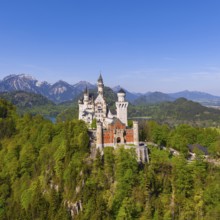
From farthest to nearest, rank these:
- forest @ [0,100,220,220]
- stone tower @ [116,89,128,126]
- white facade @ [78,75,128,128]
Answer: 1. white facade @ [78,75,128,128]
2. stone tower @ [116,89,128,126]
3. forest @ [0,100,220,220]

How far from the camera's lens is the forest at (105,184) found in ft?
164

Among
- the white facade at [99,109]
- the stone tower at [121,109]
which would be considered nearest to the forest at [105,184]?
the stone tower at [121,109]

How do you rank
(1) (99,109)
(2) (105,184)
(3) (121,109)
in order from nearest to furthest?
(2) (105,184) < (3) (121,109) < (1) (99,109)

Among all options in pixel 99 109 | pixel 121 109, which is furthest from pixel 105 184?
pixel 99 109

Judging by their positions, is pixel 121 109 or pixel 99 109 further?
pixel 99 109

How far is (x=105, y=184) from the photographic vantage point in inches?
2093

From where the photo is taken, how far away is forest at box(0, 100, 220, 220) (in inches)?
1971

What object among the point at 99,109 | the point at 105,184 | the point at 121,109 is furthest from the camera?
the point at 99,109

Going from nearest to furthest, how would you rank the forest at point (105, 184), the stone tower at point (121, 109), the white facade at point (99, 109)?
1. the forest at point (105, 184)
2. the stone tower at point (121, 109)
3. the white facade at point (99, 109)

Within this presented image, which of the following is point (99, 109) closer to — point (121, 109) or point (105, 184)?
point (121, 109)

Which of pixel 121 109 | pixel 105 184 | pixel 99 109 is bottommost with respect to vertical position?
pixel 105 184

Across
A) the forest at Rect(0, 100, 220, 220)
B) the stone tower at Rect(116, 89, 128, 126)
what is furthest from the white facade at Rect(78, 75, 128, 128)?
the forest at Rect(0, 100, 220, 220)

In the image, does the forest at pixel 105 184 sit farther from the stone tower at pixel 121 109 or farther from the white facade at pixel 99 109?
the white facade at pixel 99 109

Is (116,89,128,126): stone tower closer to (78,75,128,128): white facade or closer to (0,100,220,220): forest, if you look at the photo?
(78,75,128,128): white facade
